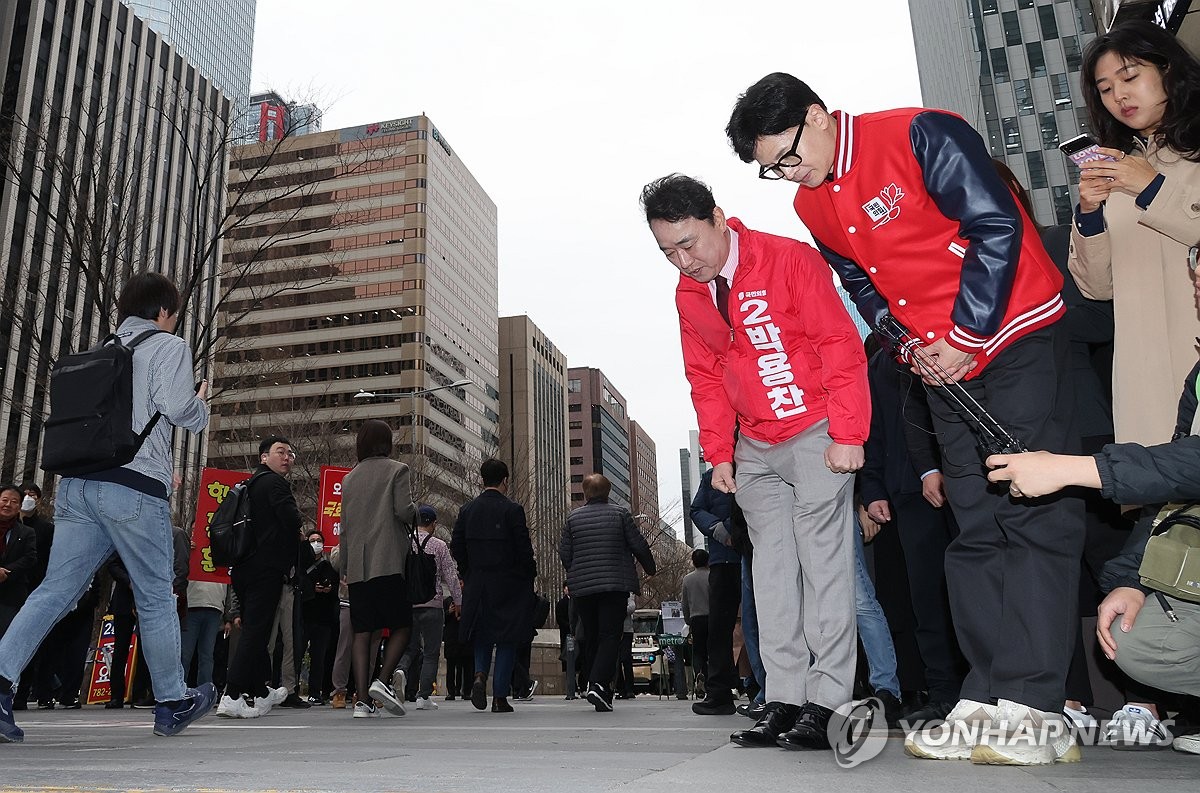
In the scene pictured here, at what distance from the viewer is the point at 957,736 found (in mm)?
2754

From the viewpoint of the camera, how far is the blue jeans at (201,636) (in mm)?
9508

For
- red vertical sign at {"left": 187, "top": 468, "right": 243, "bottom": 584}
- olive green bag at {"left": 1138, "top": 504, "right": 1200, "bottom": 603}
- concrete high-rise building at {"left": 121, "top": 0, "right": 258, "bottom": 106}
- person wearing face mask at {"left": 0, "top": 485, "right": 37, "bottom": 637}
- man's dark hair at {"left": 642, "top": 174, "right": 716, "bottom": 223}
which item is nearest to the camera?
olive green bag at {"left": 1138, "top": 504, "right": 1200, "bottom": 603}

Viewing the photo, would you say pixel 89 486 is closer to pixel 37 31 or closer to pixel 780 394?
pixel 780 394

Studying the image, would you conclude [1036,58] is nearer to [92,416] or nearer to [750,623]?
[750,623]

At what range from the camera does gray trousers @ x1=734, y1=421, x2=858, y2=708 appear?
11.4ft

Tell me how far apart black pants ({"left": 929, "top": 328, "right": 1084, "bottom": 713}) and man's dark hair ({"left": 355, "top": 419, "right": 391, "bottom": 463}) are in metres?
5.01

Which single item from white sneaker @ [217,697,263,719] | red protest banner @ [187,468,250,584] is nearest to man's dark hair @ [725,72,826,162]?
white sneaker @ [217,697,263,719]

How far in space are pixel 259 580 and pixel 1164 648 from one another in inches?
230

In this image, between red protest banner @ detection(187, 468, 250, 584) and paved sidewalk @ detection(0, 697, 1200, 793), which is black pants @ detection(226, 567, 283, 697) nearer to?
paved sidewalk @ detection(0, 697, 1200, 793)

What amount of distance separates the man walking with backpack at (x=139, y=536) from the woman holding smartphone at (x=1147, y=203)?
4086mm

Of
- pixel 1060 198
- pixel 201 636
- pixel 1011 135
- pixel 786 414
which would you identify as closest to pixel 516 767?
pixel 786 414

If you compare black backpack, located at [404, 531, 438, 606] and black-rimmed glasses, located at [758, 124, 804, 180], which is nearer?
black-rimmed glasses, located at [758, 124, 804, 180]

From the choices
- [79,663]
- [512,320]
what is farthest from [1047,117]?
[512,320]

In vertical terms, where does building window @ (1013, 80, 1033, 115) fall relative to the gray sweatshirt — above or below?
above
